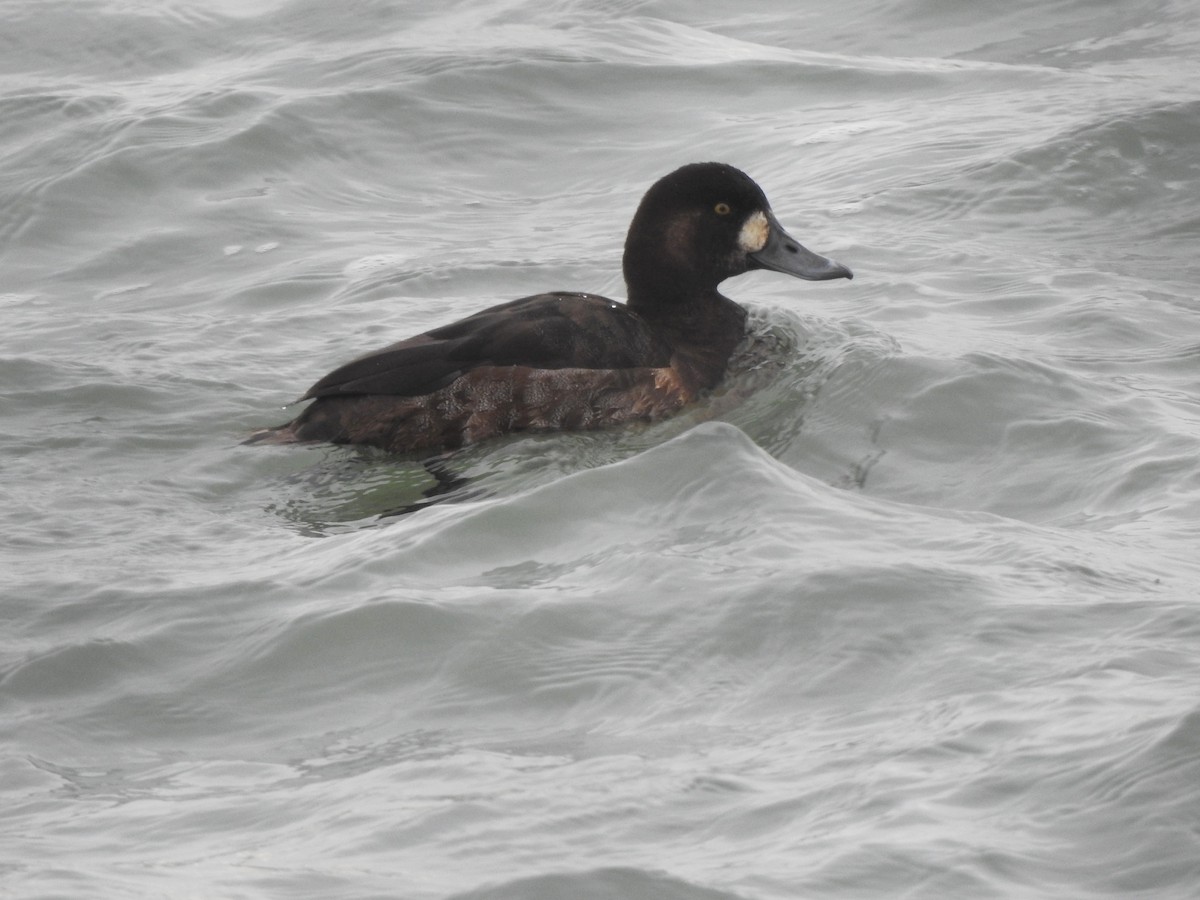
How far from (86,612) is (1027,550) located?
2.71 m

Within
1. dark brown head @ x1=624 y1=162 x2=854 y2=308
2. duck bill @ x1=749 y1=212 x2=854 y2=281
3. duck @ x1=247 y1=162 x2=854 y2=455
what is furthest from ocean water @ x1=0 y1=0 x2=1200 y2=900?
dark brown head @ x1=624 y1=162 x2=854 y2=308

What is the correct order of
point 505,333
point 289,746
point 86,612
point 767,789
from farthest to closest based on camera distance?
point 505,333 → point 86,612 → point 289,746 → point 767,789

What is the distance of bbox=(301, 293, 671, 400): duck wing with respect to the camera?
6707 mm

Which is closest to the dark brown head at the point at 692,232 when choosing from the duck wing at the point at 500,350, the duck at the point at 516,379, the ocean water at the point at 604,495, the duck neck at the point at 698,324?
the duck neck at the point at 698,324

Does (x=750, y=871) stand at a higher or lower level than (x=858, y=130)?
lower

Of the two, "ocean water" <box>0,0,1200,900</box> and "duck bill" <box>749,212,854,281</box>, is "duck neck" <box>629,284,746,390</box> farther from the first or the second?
"duck bill" <box>749,212,854,281</box>

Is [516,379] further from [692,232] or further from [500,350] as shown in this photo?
[692,232]

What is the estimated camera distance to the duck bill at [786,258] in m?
7.66

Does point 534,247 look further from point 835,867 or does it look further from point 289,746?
point 835,867

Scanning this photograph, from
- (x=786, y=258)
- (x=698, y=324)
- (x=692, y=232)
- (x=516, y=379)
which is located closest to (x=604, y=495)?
(x=516, y=379)

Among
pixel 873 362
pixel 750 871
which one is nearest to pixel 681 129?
pixel 873 362

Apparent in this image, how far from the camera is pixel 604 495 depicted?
5898 millimetres

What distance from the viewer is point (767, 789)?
159 inches

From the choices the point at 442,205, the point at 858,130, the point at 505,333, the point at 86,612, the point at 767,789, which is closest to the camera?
the point at 767,789
